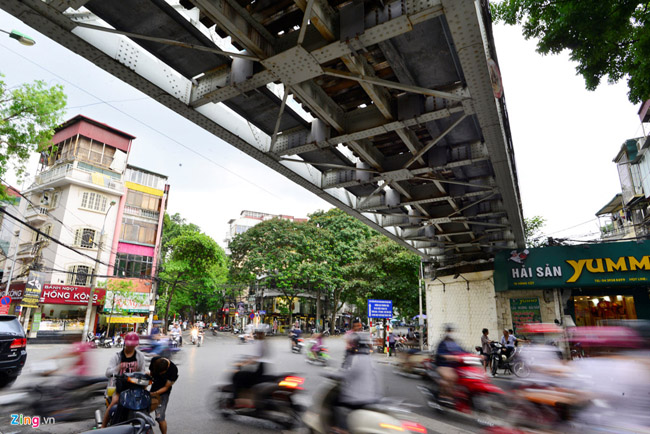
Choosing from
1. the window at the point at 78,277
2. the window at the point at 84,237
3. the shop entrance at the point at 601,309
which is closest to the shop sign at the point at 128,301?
the window at the point at 78,277

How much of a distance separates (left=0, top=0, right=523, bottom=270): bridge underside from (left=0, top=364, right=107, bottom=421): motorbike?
5103mm

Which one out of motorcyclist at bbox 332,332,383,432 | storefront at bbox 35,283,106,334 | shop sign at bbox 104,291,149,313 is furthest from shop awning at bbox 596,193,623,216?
storefront at bbox 35,283,106,334

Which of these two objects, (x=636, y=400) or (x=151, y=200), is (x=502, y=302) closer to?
(x=636, y=400)

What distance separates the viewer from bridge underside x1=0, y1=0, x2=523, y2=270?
5258 millimetres

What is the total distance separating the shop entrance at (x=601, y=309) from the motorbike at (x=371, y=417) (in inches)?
742

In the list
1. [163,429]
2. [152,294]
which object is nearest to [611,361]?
[163,429]

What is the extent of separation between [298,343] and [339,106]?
1733 cm

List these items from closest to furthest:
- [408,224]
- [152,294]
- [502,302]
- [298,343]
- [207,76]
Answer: [207,76] → [408,224] → [502,302] → [298,343] → [152,294]

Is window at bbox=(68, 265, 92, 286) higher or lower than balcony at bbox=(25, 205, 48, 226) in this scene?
lower

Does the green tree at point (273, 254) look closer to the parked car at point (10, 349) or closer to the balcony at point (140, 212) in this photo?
the balcony at point (140, 212)

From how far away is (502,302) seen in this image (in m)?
18.1

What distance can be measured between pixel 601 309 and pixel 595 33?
1798 centimetres

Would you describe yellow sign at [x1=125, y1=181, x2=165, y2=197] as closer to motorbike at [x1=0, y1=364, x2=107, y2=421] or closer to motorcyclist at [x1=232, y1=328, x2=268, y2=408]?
motorbike at [x1=0, y1=364, x2=107, y2=421]

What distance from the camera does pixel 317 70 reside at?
6.02 m
